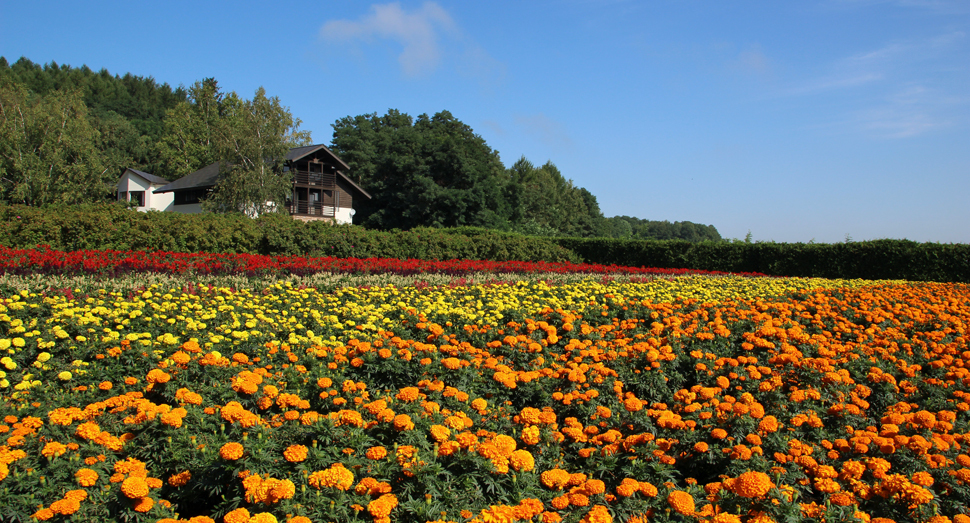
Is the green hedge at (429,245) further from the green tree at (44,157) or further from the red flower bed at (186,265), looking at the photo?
the green tree at (44,157)

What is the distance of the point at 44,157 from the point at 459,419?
44.2 meters

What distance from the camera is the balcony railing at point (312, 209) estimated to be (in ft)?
133

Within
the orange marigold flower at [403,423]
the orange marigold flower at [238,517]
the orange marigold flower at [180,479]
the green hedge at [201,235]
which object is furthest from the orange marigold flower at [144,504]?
the green hedge at [201,235]

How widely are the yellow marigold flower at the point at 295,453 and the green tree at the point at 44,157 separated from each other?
39.9 metres

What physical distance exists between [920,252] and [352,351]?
68.0 feet

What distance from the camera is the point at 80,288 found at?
666 cm

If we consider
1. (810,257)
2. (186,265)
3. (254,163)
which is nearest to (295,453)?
(186,265)

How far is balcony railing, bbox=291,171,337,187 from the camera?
1583 inches

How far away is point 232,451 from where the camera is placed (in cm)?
240

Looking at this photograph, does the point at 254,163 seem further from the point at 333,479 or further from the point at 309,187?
the point at 333,479

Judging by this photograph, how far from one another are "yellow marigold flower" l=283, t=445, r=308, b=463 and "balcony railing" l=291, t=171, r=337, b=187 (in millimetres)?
39883

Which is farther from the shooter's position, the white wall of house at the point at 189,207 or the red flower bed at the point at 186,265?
the white wall of house at the point at 189,207

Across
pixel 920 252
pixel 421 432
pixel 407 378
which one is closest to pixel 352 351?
pixel 407 378

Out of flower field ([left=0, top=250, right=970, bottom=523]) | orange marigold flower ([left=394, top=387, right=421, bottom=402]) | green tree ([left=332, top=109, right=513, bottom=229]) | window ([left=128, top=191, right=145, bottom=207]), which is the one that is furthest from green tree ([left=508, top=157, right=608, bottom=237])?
orange marigold flower ([left=394, top=387, right=421, bottom=402])
